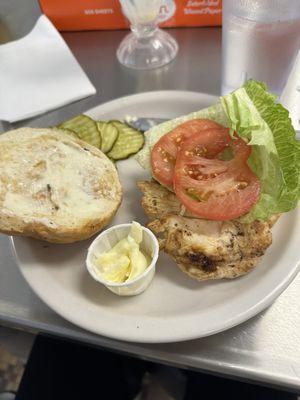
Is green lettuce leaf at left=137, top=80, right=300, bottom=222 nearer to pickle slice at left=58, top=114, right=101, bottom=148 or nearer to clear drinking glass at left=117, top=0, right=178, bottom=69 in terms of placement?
pickle slice at left=58, top=114, right=101, bottom=148

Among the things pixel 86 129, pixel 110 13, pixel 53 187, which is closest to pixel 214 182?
pixel 53 187

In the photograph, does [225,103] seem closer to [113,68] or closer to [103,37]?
[113,68]

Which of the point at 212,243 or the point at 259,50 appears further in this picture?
the point at 259,50

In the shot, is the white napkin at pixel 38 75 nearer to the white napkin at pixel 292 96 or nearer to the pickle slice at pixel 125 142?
the pickle slice at pixel 125 142

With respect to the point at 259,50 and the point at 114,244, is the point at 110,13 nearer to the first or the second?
the point at 259,50

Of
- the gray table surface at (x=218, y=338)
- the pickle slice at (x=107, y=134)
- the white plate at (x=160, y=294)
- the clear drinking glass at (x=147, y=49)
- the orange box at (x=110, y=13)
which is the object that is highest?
the orange box at (x=110, y=13)

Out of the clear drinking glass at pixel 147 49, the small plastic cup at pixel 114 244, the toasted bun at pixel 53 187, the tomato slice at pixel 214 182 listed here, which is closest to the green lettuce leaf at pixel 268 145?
the tomato slice at pixel 214 182
